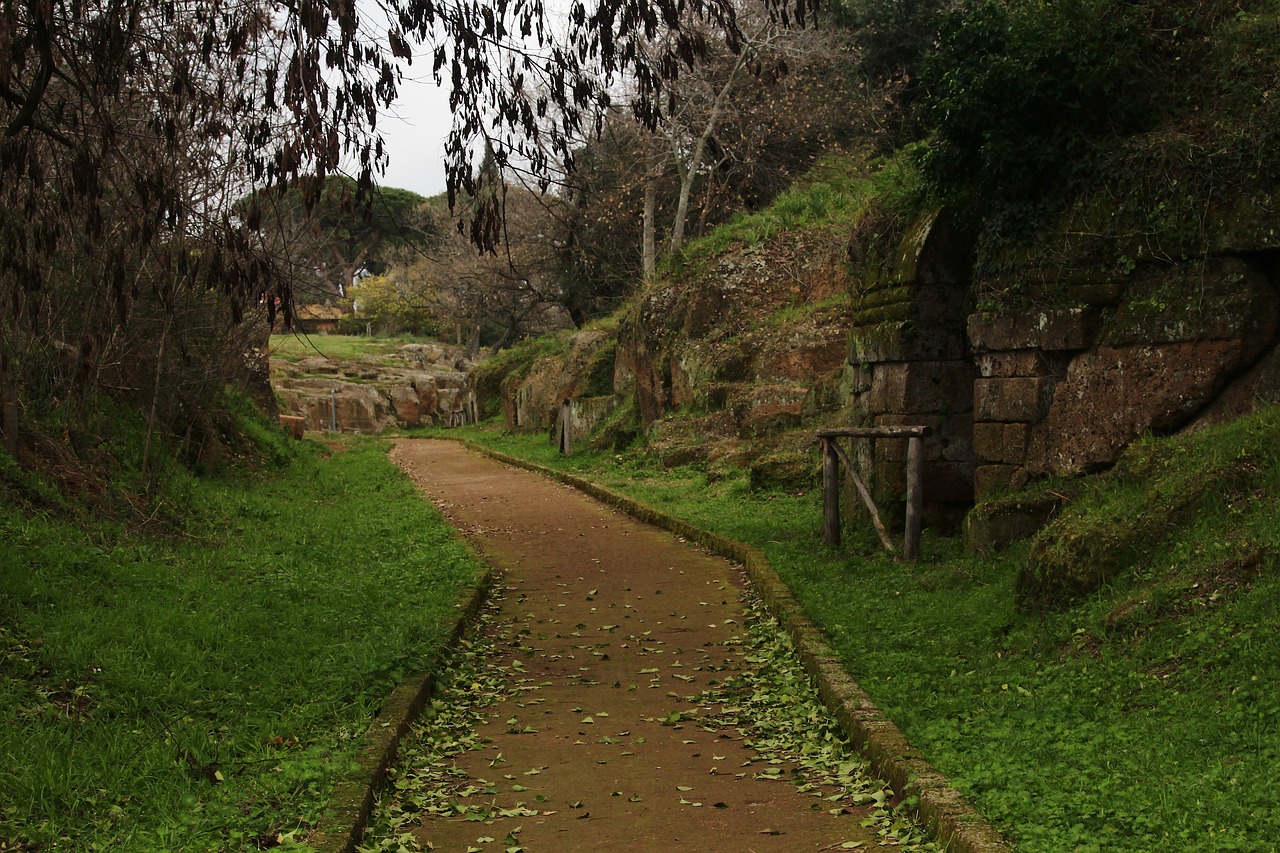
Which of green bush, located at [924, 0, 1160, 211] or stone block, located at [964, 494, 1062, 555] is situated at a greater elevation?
green bush, located at [924, 0, 1160, 211]

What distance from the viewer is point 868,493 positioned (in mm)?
10539

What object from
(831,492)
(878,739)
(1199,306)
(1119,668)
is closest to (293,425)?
(831,492)

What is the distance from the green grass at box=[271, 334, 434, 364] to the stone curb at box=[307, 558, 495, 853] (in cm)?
3713

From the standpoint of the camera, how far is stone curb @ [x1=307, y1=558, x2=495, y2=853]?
176 inches

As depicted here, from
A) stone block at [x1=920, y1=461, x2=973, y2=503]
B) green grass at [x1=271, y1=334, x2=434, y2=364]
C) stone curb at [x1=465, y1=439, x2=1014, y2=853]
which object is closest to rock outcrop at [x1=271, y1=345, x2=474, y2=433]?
green grass at [x1=271, y1=334, x2=434, y2=364]

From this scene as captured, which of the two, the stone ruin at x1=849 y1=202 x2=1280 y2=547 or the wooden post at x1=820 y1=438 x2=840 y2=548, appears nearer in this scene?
the stone ruin at x1=849 y1=202 x2=1280 y2=547

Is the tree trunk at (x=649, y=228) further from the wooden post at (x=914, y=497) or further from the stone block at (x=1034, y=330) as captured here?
the stone block at (x=1034, y=330)

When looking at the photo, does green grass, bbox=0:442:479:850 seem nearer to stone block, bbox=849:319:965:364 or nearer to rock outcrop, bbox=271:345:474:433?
stone block, bbox=849:319:965:364

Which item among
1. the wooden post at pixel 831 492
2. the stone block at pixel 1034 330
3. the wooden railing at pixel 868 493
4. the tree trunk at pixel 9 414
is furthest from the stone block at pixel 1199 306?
the tree trunk at pixel 9 414

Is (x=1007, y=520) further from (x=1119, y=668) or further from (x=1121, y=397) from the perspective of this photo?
(x=1119, y=668)

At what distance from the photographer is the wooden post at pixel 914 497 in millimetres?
9812

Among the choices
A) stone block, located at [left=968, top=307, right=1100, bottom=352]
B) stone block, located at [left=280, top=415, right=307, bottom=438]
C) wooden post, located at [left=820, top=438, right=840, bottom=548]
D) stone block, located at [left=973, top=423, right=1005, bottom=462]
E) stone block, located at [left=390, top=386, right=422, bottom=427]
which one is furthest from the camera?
stone block, located at [left=390, top=386, right=422, bottom=427]

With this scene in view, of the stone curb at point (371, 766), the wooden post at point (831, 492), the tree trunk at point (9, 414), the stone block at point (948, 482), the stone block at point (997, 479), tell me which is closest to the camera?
the stone curb at point (371, 766)

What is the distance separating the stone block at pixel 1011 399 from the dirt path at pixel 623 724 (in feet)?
8.96
